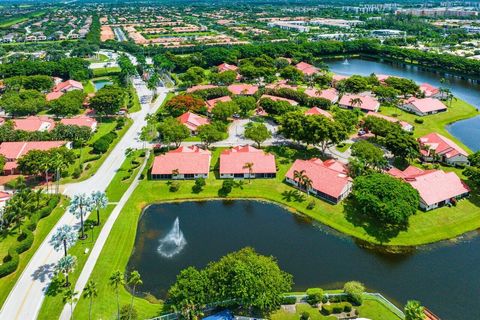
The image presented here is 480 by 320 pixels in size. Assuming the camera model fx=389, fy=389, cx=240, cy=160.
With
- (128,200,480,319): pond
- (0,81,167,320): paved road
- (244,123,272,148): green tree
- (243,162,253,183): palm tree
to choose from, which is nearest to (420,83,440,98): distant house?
(244,123,272,148): green tree

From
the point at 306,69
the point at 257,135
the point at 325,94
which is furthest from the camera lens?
the point at 306,69

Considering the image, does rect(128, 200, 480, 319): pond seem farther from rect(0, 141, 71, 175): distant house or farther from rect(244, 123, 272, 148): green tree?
rect(0, 141, 71, 175): distant house

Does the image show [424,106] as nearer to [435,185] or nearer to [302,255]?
[435,185]

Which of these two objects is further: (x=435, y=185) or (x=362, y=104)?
(x=362, y=104)

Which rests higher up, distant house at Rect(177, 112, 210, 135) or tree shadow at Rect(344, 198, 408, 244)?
distant house at Rect(177, 112, 210, 135)

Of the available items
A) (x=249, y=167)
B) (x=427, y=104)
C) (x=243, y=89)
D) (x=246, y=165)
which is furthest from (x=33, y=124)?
(x=427, y=104)

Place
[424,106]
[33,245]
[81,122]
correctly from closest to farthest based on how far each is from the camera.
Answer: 1. [33,245]
2. [81,122]
3. [424,106]

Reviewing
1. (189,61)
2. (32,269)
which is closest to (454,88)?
(189,61)

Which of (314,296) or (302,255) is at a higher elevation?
(314,296)
